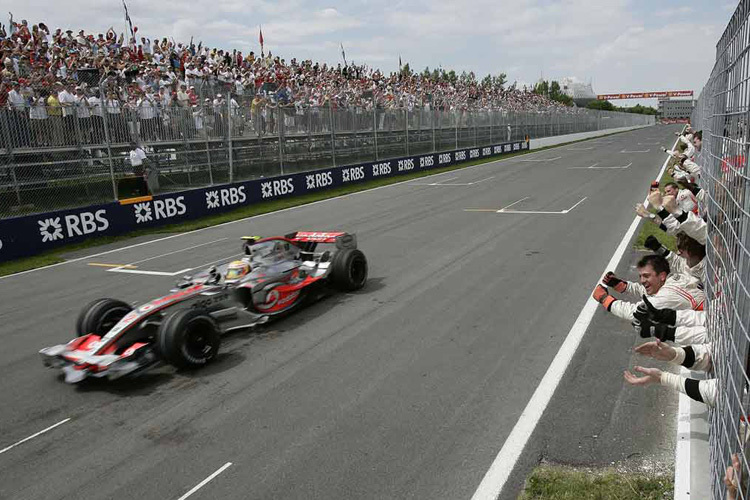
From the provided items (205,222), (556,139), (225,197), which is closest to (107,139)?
(205,222)

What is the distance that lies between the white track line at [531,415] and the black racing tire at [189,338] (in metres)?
3.41

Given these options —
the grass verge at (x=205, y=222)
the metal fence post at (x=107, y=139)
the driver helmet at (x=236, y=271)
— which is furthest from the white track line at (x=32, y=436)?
the metal fence post at (x=107, y=139)

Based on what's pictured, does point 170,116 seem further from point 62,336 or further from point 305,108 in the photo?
point 62,336

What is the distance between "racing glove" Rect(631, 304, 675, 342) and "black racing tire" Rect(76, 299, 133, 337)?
18.5 ft

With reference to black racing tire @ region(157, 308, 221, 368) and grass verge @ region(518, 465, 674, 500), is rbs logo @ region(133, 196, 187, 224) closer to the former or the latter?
black racing tire @ region(157, 308, 221, 368)

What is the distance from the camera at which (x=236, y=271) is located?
7859 mm

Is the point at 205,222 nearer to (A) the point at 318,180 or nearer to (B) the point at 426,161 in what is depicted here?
(A) the point at 318,180

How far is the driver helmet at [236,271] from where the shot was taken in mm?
7789

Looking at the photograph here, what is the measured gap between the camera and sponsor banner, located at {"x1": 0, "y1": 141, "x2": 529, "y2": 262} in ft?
45.8

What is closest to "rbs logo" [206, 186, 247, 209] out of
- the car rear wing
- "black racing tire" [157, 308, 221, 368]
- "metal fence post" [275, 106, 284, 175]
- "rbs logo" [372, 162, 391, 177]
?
"metal fence post" [275, 106, 284, 175]

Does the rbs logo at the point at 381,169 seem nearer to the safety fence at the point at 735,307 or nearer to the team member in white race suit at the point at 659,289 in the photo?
the team member in white race suit at the point at 659,289

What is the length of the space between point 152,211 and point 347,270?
10.1m

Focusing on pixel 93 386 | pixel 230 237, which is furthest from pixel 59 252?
pixel 93 386

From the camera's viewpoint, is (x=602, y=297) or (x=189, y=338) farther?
(x=189, y=338)
